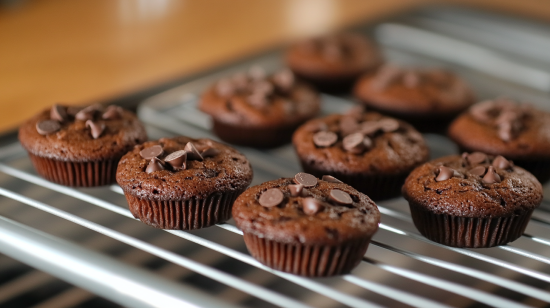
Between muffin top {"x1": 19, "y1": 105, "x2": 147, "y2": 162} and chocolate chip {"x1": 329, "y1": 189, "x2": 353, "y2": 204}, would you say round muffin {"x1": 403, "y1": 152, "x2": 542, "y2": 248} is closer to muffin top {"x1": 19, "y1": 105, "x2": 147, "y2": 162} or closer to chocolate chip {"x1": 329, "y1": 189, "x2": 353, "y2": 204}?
chocolate chip {"x1": 329, "y1": 189, "x2": 353, "y2": 204}

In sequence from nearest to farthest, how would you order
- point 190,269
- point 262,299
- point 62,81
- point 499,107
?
point 262,299 → point 190,269 → point 499,107 → point 62,81

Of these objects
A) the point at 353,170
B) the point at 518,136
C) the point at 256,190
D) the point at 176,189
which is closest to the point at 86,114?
the point at 176,189

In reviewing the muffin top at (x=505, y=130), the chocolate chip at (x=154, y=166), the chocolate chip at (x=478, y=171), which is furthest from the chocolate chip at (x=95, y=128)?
the muffin top at (x=505, y=130)

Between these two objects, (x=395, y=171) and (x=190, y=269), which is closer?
(x=190, y=269)

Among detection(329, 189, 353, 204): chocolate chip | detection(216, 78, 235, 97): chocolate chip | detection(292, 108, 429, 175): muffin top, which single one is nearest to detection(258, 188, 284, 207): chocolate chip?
detection(329, 189, 353, 204): chocolate chip

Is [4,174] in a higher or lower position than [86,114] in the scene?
lower

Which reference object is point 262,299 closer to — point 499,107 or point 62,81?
point 499,107
